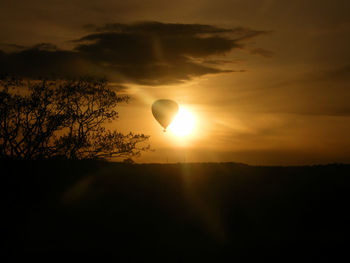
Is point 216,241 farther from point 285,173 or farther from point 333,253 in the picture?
point 285,173

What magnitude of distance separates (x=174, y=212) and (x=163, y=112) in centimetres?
2904

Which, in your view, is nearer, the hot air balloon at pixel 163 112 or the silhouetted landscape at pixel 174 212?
the silhouetted landscape at pixel 174 212

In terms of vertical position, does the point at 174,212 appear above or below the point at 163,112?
below

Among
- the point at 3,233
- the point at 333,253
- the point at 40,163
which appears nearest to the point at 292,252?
the point at 333,253

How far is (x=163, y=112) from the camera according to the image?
40438 millimetres

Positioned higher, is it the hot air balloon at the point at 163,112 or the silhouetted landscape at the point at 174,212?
the hot air balloon at the point at 163,112

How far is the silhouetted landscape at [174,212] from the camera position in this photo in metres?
10.1

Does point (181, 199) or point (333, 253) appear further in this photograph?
point (181, 199)

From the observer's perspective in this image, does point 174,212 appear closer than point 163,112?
Yes

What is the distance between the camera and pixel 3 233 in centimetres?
1079

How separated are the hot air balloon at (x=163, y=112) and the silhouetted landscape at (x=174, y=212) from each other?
2602 cm

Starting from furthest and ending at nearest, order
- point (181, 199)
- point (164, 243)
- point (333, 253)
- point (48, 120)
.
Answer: point (48, 120) → point (181, 199) → point (164, 243) → point (333, 253)

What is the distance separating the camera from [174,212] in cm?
1173

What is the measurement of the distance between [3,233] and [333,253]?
848cm
